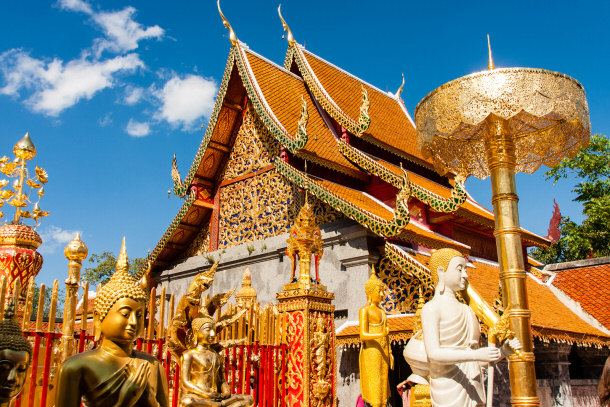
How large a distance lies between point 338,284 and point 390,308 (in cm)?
93

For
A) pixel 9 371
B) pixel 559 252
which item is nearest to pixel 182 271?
pixel 9 371

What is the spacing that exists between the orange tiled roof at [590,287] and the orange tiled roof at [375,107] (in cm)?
362

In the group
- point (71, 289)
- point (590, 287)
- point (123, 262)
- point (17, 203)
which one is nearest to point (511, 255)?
point (123, 262)

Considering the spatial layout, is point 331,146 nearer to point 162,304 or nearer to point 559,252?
point 162,304

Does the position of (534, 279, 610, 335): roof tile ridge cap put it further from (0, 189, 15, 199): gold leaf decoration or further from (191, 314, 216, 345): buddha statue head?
(0, 189, 15, 199): gold leaf decoration

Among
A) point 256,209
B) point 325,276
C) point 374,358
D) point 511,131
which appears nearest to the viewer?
point 511,131

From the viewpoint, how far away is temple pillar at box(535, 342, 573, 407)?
8742 mm

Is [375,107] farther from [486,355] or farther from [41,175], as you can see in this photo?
[486,355]

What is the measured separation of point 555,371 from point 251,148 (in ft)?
20.7

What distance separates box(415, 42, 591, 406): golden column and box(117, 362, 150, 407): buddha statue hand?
223cm

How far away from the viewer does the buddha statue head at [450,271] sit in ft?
11.0

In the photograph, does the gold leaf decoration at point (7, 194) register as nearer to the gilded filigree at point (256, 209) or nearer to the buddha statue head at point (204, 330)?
the buddha statue head at point (204, 330)

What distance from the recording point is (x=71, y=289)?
10.2 feet

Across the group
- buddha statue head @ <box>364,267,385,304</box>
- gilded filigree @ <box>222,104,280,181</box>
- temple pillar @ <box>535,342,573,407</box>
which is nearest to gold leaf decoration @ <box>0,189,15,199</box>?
buddha statue head @ <box>364,267,385,304</box>
